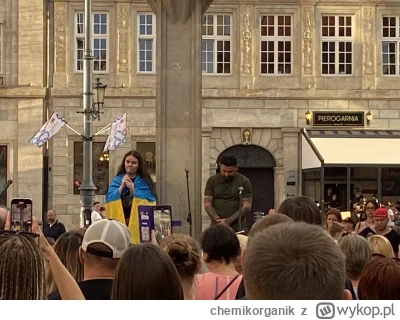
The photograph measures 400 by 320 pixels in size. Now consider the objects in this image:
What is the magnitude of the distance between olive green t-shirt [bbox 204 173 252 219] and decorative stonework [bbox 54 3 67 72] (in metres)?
20.6

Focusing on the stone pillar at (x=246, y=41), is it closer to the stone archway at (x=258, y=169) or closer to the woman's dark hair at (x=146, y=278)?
the stone archway at (x=258, y=169)

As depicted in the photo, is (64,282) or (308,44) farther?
(308,44)

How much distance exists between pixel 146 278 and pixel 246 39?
2839 cm

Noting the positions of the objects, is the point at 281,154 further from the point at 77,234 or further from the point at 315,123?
the point at 77,234

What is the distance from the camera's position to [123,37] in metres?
31.7

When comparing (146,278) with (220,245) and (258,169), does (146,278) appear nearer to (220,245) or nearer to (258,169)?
(220,245)

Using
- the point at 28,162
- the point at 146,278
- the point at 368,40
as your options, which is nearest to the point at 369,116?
the point at 368,40

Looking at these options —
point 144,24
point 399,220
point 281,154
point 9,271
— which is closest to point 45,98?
point 144,24

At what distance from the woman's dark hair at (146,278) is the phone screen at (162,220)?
14.6ft

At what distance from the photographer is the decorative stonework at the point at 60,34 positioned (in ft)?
103

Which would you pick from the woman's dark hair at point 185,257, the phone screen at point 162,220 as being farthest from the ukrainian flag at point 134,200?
the woman's dark hair at point 185,257

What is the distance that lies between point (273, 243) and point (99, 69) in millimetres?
29107

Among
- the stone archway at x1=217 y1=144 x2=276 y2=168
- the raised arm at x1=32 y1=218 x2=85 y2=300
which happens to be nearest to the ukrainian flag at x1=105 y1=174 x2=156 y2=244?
the raised arm at x1=32 y1=218 x2=85 y2=300

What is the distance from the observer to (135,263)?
13.0 ft
